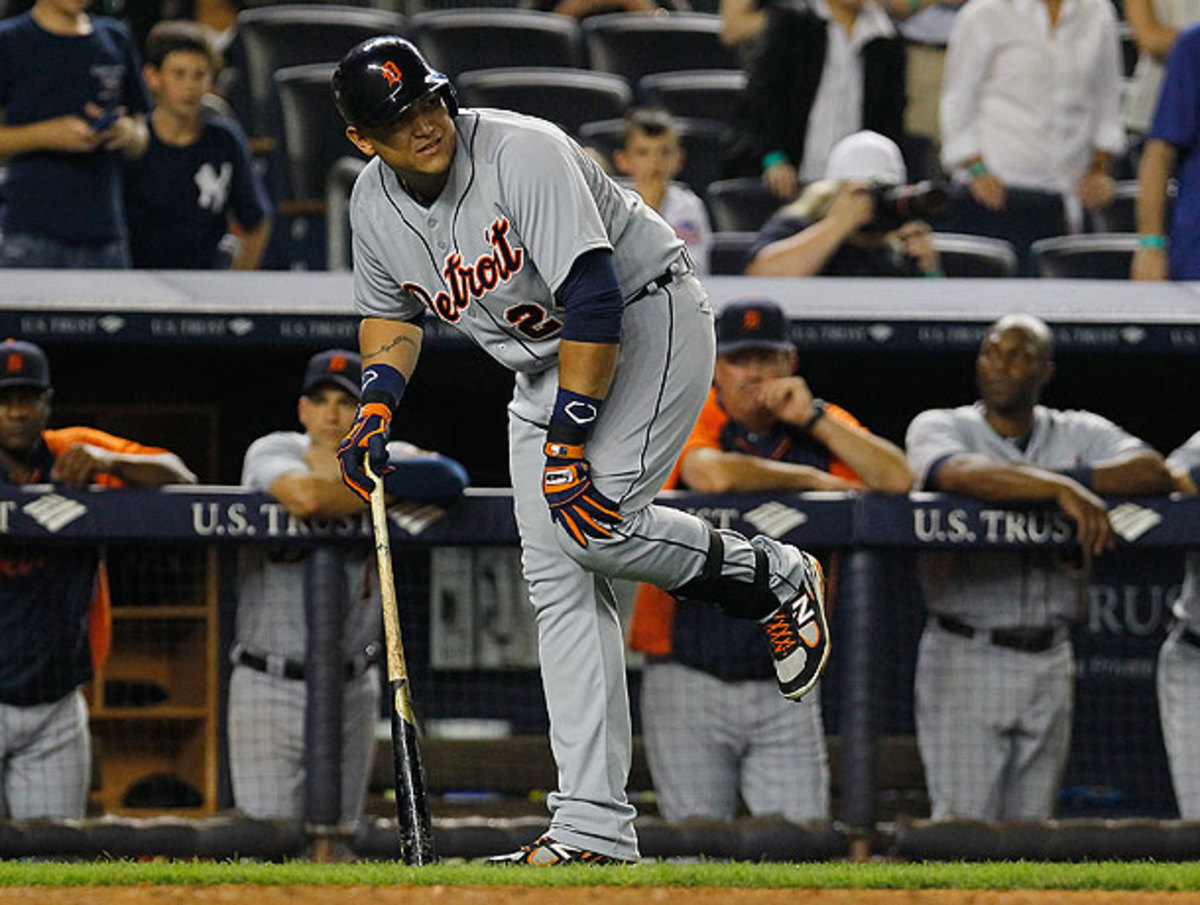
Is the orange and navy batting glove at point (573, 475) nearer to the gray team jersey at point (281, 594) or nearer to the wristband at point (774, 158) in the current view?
the gray team jersey at point (281, 594)

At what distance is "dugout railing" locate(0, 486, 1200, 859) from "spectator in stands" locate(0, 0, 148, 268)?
62.1 inches

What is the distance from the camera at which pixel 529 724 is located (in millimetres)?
6062

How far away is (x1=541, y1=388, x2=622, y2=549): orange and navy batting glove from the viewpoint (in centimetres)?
368

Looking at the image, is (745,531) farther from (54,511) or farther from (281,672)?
(54,511)

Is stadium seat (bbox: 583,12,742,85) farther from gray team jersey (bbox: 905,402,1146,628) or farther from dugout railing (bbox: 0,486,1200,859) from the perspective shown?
dugout railing (bbox: 0,486,1200,859)

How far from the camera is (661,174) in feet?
22.4

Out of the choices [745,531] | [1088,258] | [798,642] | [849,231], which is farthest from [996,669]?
[1088,258]

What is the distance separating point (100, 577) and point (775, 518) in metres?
1.66

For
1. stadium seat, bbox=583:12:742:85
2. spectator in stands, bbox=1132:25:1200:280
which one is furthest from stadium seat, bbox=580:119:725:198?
spectator in stands, bbox=1132:25:1200:280

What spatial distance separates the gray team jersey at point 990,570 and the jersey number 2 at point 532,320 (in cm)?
166

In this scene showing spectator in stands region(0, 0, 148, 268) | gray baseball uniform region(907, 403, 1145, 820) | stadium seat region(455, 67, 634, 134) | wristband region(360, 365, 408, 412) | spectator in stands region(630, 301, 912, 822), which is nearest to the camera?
wristband region(360, 365, 408, 412)

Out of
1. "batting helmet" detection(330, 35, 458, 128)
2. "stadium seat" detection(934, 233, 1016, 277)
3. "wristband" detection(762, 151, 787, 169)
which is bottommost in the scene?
"batting helmet" detection(330, 35, 458, 128)

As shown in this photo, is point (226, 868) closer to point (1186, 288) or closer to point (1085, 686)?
point (1085, 686)

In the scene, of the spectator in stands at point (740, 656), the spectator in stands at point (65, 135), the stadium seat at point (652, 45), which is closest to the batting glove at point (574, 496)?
the spectator in stands at point (740, 656)
